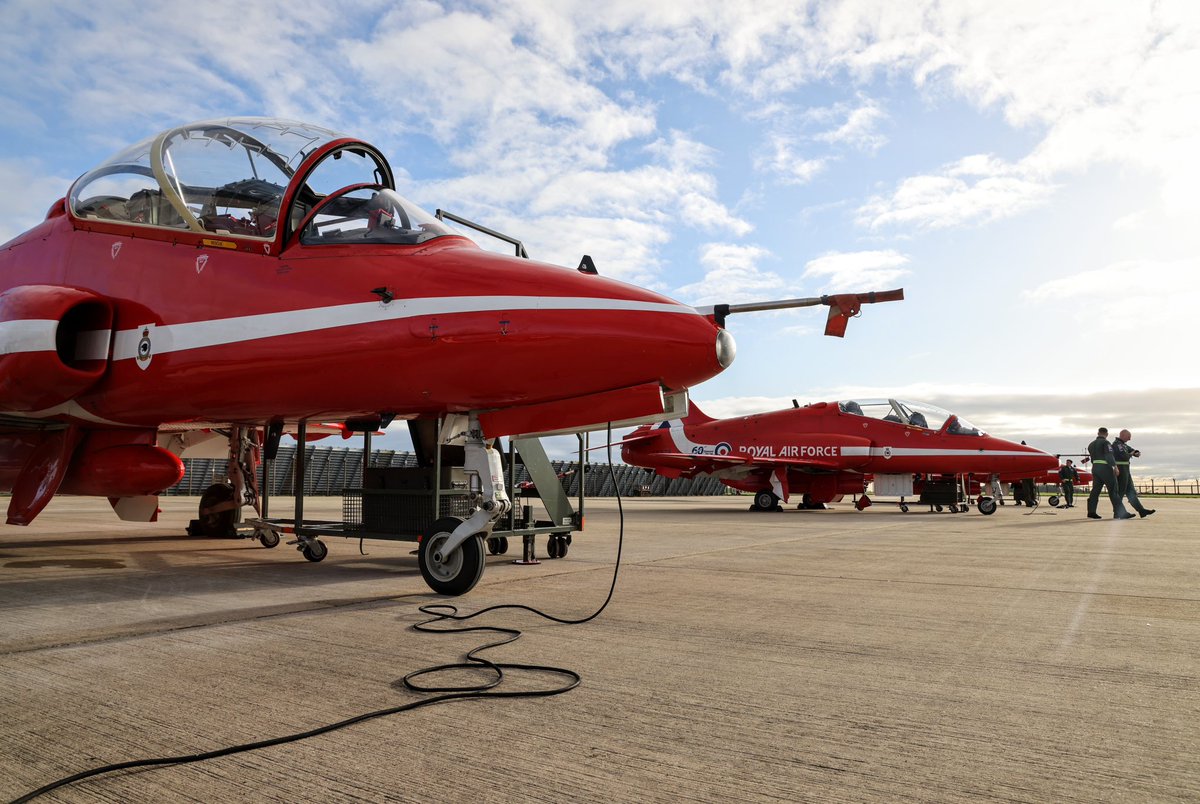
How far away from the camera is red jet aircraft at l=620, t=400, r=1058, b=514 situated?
17938 mm

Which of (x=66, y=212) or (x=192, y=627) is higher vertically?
(x=66, y=212)

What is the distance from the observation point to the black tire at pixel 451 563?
4.68 meters

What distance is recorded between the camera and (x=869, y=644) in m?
3.33

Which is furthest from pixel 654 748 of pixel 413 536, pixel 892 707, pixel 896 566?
pixel 896 566

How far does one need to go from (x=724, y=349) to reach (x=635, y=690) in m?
2.25

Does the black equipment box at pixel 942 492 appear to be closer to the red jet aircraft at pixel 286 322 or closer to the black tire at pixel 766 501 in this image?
the black tire at pixel 766 501

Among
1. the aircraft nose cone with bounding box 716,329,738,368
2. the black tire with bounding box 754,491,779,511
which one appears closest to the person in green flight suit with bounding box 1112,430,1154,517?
the black tire with bounding box 754,491,779,511

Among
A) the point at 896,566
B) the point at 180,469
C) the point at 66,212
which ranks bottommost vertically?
the point at 896,566

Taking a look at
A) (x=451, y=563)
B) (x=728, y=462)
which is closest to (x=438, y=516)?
(x=451, y=563)

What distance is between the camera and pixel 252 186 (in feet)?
17.6

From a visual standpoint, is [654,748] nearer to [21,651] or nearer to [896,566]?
[21,651]

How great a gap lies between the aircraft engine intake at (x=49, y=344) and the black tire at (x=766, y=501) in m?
16.8

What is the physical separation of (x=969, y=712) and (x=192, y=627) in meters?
3.37

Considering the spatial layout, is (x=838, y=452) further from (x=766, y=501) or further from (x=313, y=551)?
(x=313, y=551)
